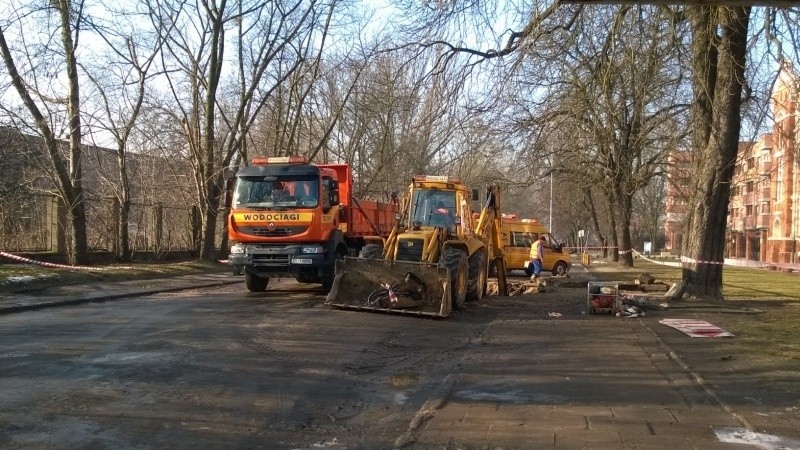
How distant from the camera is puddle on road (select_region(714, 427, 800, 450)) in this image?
6.05 m

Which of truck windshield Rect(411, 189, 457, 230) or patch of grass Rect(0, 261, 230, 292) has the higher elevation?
truck windshield Rect(411, 189, 457, 230)

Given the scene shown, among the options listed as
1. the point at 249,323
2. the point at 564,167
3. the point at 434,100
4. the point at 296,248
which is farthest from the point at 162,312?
the point at 564,167

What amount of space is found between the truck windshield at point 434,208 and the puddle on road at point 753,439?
35.9 feet

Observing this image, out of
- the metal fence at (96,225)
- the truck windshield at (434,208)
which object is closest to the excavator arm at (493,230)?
the truck windshield at (434,208)

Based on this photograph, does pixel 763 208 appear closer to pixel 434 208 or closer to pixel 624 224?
pixel 624 224

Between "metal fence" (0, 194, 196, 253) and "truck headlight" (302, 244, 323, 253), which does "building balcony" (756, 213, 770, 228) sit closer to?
"metal fence" (0, 194, 196, 253)

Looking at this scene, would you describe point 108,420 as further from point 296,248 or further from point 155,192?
point 155,192

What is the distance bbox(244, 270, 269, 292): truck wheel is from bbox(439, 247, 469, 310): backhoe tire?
6.02 meters

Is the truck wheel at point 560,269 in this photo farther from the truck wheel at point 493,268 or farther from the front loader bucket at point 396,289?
the front loader bucket at point 396,289

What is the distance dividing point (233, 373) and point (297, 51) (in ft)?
83.7

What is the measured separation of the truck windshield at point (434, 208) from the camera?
17219 millimetres

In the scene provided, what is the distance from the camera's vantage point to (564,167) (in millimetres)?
34812

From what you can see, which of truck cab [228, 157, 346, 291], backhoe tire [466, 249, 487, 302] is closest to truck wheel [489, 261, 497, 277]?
backhoe tire [466, 249, 487, 302]

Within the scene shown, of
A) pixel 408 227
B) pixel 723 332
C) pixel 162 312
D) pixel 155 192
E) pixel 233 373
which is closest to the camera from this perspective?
pixel 233 373
